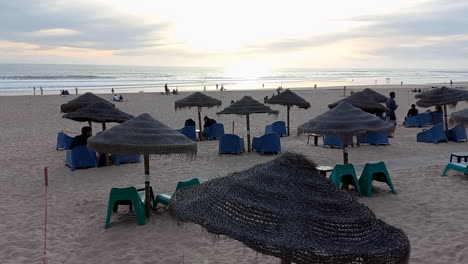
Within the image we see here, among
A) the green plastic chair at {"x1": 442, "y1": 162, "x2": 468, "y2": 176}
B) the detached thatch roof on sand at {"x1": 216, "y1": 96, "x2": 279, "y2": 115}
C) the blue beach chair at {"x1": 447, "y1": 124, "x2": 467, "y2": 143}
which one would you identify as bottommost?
the green plastic chair at {"x1": 442, "y1": 162, "x2": 468, "y2": 176}

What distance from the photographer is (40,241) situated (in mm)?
5836

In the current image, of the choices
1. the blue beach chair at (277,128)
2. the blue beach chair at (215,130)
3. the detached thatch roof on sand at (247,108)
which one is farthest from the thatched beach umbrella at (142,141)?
the blue beach chair at (277,128)

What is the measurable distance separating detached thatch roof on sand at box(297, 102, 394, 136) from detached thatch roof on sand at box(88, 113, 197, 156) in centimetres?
260

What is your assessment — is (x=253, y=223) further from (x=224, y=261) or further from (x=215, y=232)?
(x=224, y=261)

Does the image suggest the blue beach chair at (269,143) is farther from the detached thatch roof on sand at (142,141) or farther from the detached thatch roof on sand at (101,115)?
the detached thatch roof on sand at (142,141)

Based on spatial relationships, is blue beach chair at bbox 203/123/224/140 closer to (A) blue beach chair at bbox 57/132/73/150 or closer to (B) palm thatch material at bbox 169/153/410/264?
(A) blue beach chair at bbox 57/132/73/150

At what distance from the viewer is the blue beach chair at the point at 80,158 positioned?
10.1 m

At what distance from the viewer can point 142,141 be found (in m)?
6.13

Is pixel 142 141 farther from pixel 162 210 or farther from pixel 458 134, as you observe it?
pixel 458 134

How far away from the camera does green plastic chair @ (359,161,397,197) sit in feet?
25.8

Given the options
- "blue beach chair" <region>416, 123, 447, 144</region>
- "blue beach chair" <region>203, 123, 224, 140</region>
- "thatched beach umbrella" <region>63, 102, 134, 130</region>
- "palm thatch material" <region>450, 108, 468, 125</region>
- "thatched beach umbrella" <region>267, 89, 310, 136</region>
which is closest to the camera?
"palm thatch material" <region>450, 108, 468, 125</region>

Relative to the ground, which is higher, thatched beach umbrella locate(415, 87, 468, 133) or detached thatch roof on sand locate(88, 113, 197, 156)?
thatched beach umbrella locate(415, 87, 468, 133)

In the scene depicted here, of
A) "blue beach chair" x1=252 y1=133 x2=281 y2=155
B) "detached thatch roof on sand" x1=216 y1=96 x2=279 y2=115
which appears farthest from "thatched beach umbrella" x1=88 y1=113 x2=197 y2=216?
"detached thatch roof on sand" x1=216 y1=96 x2=279 y2=115

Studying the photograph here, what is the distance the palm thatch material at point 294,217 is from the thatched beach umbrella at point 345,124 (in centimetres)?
445
